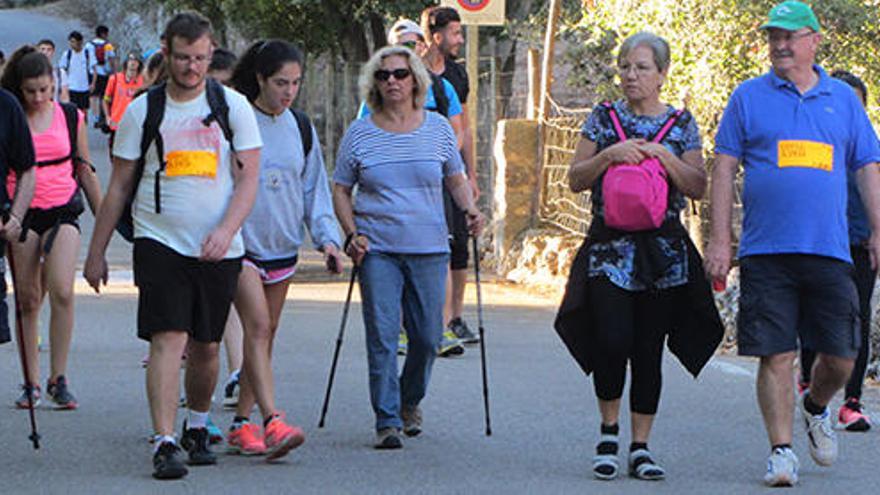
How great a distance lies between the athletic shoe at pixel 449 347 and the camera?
11.9 m

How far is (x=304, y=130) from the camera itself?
8750mm

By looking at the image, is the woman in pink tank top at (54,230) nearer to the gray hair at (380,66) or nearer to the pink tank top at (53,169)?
the pink tank top at (53,169)

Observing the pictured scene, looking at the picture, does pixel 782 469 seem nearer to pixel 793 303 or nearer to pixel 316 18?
pixel 793 303

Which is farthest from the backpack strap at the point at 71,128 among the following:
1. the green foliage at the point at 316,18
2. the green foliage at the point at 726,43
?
the green foliage at the point at 316,18

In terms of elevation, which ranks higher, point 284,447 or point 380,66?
point 380,66

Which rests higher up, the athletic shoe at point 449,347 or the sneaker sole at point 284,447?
the sneaker sole at point 284,447

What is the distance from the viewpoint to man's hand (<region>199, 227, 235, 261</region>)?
7871mm

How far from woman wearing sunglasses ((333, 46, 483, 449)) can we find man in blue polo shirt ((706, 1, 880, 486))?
4.59 feet

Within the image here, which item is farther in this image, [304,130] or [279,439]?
[304,130]

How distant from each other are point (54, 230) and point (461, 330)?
3231mm

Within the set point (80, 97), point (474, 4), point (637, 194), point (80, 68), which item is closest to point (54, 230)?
point (637, 194)

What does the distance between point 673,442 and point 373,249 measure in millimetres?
1541

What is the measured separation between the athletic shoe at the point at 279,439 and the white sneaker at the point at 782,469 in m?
1.82

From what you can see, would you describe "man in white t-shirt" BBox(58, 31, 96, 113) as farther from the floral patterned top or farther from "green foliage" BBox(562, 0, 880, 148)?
the floral patterned top
